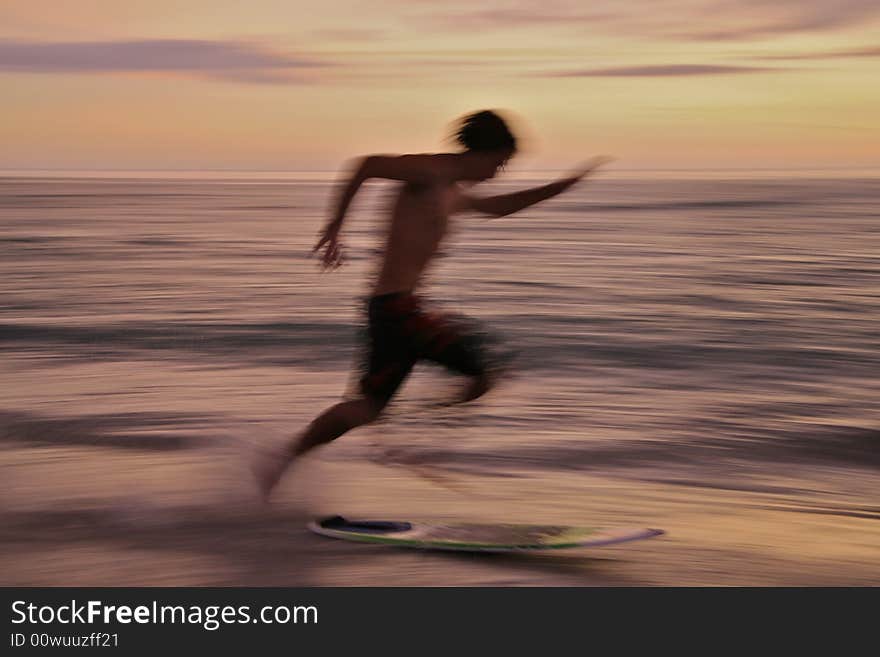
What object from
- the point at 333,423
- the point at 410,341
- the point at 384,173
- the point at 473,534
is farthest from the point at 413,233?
the point at 473,534

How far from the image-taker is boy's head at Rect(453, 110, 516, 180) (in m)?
4.84

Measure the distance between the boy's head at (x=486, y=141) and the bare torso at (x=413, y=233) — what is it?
0.54ft

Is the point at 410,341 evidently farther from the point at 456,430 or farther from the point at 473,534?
the point at 456,430

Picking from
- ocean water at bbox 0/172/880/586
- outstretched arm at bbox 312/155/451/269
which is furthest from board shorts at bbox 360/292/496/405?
outstretched arm at bbox 312/155/451/269

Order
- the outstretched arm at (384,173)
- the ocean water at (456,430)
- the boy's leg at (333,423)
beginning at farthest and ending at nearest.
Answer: the boy's leg at (333,423)
the outstretched arm at (384,173)
the ocean water at (456,430)

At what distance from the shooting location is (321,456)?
248 inches

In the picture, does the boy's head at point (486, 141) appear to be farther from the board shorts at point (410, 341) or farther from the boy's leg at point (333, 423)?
the boy's leg at point (333, 423)

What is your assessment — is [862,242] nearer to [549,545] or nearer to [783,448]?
[783,448]

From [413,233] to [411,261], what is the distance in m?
0.12

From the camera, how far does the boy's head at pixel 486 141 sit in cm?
484

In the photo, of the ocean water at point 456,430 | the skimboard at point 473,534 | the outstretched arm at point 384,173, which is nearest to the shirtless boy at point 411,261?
the outstretched arm at point 384,173

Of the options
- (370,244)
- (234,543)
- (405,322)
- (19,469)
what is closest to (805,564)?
(405,322)

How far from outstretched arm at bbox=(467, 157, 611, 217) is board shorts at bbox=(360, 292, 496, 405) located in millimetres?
586

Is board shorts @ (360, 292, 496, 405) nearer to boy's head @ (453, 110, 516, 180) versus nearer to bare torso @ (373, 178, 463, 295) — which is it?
bare torso @ (373, 178, 463, 295)
